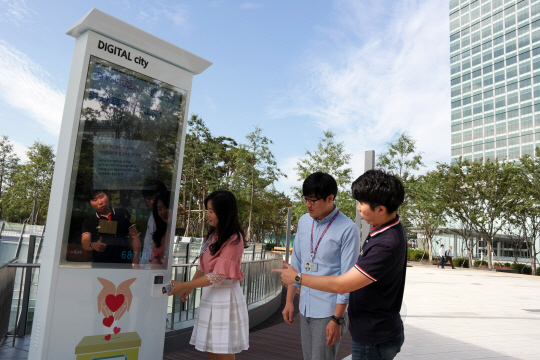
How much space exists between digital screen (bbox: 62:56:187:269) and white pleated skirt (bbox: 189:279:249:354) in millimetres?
567

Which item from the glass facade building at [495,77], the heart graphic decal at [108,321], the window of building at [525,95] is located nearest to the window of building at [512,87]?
the glass facade building at [495,77]

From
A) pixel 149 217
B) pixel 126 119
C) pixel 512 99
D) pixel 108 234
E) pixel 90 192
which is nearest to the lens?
pixel 90 192

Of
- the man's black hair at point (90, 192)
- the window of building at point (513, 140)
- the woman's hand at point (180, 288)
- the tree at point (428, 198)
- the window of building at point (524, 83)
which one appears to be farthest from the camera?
the window of building at point (513, 140)

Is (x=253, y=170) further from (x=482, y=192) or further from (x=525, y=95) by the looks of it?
(x=525, y=95)

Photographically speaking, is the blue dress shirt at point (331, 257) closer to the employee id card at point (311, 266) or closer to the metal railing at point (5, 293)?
the employee id card at point (311, 266)

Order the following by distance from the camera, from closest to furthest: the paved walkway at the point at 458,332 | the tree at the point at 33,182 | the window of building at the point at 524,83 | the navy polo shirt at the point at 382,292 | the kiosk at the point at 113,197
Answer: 1. the navy polo shirt at the point at 382,292
2. the kiosk at the point at 113,197
3. the paved walkway at the point at 458,332
4. the tree at the point at 33,182
5. the window of building at the point at 524,83

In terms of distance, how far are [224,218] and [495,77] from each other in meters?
76.5

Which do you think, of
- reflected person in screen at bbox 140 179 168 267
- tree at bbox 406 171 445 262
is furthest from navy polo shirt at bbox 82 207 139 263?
tree at bbox 406 171 445 262

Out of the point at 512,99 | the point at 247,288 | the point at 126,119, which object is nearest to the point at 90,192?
the point at 126,119

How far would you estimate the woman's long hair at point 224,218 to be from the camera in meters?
3.01

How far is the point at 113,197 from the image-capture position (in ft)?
10.1

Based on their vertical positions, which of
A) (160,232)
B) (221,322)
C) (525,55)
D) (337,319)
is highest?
(525,55)

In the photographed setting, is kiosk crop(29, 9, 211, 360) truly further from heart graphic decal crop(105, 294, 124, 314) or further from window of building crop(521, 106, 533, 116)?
window of building crop(521, 106, 533, 116)

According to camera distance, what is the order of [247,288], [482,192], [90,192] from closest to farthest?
[90,192] < [247,288] < [482,192]
